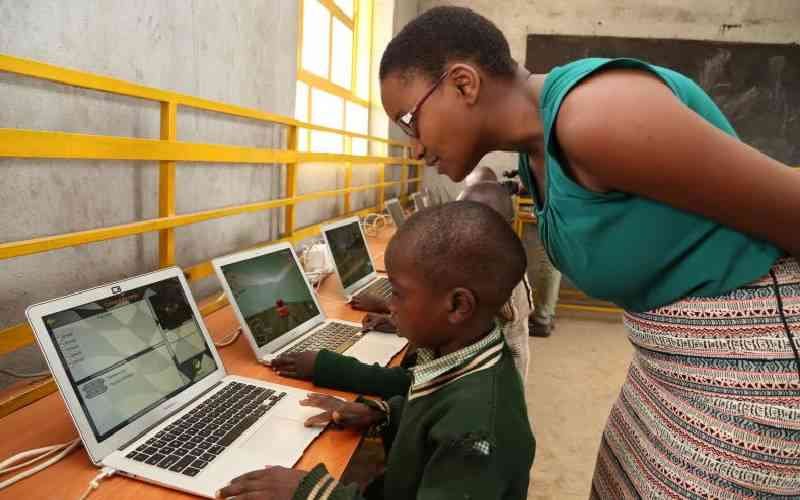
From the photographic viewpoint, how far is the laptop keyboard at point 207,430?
86cm

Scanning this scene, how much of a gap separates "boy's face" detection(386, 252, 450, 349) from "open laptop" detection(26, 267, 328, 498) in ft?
0.88

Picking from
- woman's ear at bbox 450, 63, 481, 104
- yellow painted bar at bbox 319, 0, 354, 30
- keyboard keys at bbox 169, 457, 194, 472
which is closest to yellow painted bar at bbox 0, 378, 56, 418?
keyboard keys at bbox 169, 457, 194, 472

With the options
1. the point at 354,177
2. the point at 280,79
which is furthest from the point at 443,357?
the point at 354,177

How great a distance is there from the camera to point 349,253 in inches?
83.4

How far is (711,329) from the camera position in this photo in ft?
2.35

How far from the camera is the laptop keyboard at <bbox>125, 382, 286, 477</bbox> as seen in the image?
86 cm

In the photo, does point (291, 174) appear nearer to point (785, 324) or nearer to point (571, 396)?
point (785, 324)

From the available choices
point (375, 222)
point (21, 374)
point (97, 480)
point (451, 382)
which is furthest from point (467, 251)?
point (375, 222)

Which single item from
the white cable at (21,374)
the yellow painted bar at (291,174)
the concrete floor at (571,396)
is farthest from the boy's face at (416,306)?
the concrete floor at (571,396)

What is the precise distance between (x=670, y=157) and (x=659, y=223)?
11 centimetres

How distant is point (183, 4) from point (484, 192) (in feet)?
3.52

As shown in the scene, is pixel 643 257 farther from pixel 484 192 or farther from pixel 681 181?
pixel 484 192

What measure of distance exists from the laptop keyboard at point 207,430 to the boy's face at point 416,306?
1.15 ft

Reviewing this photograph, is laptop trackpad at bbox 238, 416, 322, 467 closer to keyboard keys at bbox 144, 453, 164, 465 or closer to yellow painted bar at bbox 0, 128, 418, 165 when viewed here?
keyboard keys at bbox 144, 453, 164, 465
